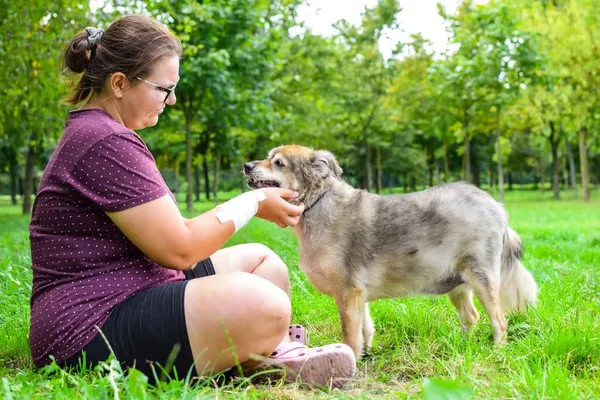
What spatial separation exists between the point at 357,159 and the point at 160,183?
3278cm

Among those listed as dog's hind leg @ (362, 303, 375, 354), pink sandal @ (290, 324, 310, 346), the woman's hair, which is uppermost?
the woman's hair

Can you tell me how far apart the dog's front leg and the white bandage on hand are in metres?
1.11

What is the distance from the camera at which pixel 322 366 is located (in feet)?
10.2

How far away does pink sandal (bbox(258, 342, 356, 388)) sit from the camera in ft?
10.2

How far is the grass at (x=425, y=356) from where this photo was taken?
2578 mm

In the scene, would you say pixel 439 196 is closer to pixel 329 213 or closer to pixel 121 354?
pixel 329 213

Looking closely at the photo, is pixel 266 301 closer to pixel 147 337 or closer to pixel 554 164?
pixel 147 337

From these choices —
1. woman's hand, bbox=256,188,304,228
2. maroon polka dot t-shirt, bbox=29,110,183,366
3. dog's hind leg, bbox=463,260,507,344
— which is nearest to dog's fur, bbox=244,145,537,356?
dog's hind leg, bbox=463,260,507,344

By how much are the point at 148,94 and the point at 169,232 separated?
0.80 metres

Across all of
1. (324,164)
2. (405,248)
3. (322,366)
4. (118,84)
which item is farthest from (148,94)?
(405,248)

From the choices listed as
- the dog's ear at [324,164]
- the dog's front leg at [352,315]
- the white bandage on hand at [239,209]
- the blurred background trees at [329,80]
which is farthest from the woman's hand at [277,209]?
the blurred background trees at [329,80]

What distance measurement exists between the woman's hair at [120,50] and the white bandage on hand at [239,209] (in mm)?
793

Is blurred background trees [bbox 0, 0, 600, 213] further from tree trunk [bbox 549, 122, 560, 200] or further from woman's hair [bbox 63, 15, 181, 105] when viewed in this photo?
woman's hair [bbox 63, 15, 181, 105]

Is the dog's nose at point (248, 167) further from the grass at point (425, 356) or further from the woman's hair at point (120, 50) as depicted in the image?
the woman's hair at point (120, 50)
